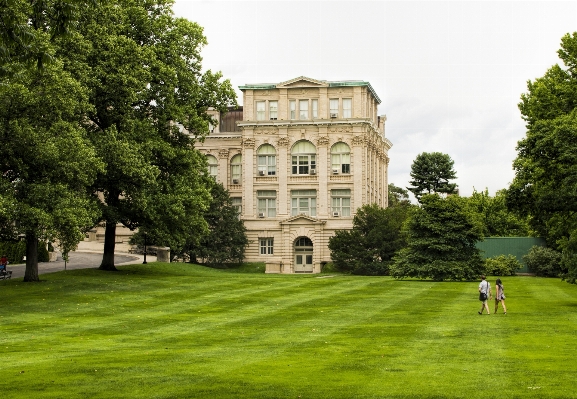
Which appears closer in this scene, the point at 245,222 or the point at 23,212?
the point at 23,212

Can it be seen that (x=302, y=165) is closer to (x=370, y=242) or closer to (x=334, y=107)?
(x=334, y=107)

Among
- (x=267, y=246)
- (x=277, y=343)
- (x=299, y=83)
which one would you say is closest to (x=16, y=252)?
(x=267, y=246)

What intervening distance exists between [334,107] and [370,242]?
66.3 ft

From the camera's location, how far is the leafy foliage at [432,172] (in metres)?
130

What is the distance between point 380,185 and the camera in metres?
106

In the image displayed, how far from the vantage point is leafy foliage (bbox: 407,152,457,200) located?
13050cm

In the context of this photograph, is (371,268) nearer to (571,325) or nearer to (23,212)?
(23,212)

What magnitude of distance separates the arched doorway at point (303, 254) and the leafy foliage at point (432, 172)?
39.4 meters

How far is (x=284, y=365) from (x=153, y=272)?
1652 inches

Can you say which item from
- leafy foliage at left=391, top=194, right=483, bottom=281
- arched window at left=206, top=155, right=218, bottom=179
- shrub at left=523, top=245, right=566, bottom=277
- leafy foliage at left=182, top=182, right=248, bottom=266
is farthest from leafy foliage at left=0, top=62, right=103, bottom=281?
arched window at left=206, top=155, right=218, bottom=179

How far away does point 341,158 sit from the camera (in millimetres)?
95750

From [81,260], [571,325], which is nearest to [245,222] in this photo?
[81,260]

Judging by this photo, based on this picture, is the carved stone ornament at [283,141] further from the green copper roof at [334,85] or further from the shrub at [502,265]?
the shrub at [502,265]

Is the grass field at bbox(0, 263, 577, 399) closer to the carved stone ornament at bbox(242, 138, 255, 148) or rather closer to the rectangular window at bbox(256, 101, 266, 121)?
the carved stone ornament at bbox(242, 138, 255, 148)
